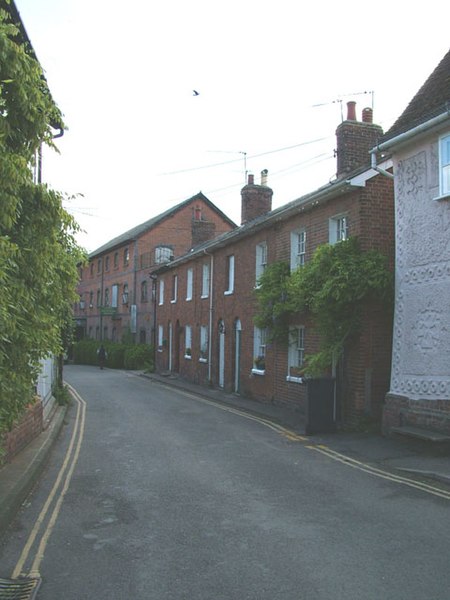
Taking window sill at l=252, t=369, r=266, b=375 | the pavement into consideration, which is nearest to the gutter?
the pavement

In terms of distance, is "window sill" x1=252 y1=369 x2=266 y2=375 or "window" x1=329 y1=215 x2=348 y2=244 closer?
"window" x1=329 y1=215 x2=348 y2=244

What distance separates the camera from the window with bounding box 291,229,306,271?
16609 mm

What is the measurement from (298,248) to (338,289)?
181 inches

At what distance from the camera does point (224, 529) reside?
6180 mm

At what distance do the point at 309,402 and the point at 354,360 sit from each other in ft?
4.82

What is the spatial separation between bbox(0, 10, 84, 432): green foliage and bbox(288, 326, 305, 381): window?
10.7 m

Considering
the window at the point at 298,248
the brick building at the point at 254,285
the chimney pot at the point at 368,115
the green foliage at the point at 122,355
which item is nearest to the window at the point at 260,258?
the brick building at the point at 254,285

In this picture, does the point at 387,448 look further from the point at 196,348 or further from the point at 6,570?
the point at 196,348

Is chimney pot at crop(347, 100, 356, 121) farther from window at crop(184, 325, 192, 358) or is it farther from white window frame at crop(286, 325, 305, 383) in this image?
window at crop(184, 325, 192, 358)

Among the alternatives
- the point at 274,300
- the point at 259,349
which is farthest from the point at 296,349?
the point at 259,349

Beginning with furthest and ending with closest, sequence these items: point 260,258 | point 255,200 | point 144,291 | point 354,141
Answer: point 144,291, point 255,200, point 260,258, point 354,141

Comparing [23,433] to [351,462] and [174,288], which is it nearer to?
[351,462]

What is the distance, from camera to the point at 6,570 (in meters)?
5.07

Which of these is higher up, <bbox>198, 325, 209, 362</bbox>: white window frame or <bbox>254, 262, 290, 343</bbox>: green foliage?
<bbox>254, 262, 290, 343</bbox>: green foliage
